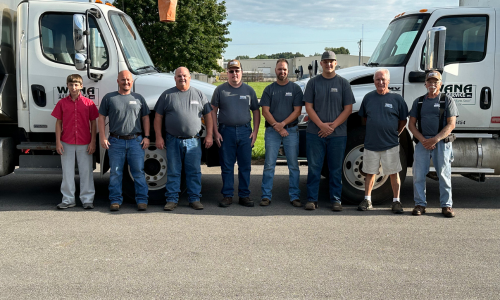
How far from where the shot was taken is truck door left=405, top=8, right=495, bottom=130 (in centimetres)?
688

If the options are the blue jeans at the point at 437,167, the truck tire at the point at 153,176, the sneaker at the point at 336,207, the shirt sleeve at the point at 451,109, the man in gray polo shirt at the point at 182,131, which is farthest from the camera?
the truck tire at the point at 153,176

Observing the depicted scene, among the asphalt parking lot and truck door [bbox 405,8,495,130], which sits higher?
truck door [bbox 405,8,495,130]

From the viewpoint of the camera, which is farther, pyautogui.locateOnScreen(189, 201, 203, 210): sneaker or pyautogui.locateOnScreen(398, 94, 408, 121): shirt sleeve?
pyautogui.locateOnScreen(189, 201, 203, 210): sneaker

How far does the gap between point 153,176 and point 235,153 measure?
3.88 feet

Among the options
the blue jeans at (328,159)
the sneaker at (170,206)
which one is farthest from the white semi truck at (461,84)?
the sneaker at (170,206)

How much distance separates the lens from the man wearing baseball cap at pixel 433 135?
6.50 m

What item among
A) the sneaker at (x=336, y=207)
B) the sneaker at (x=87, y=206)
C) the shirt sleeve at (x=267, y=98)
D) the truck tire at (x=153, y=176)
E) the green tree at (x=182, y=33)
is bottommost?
the sneaker at (x=87, y=206)

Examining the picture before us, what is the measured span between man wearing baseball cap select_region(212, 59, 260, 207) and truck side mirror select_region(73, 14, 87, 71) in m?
1.76

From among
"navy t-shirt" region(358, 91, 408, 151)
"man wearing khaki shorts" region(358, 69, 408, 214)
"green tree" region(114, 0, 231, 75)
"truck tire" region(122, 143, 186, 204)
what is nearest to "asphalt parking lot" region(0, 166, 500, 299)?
"truck tire" region(122, 143, 186, 204)

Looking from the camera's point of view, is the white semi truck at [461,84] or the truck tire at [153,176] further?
the truck tire at [153,176]

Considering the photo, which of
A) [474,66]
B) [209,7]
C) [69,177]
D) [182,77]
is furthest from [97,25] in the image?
[209,7]

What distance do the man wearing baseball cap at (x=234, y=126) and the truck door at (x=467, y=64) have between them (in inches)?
86.3

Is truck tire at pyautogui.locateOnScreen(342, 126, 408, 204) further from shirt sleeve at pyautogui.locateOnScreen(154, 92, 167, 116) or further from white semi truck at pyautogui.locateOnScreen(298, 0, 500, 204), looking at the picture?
shirt sleeve at pyautogui.locateOnScreen(154, 92, 167, 116)

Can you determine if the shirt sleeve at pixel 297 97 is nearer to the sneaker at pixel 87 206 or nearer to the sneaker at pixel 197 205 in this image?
the sneaker at pixel 197 205
